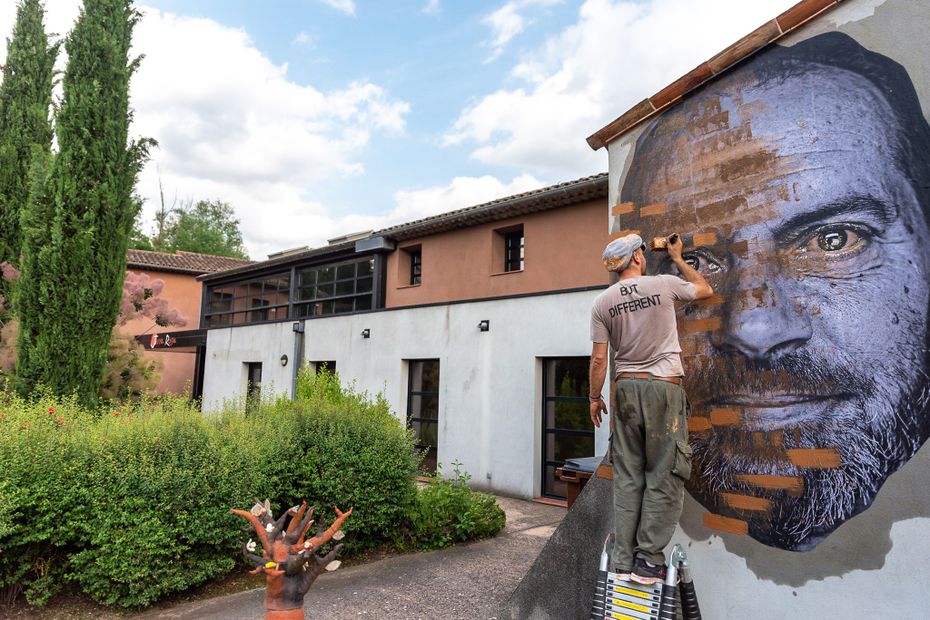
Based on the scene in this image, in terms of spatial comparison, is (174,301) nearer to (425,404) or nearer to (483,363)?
(425,404)

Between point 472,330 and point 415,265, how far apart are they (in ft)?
16.2

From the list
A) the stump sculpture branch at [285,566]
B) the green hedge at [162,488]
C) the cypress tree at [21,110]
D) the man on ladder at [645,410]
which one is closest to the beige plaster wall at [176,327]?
the cypress tree at [21,110]

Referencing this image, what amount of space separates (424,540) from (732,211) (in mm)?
5173

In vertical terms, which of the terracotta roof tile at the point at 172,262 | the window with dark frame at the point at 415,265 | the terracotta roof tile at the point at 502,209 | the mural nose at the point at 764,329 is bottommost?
the mural nose at the point at 764,329

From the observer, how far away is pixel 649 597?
2531 millimetres

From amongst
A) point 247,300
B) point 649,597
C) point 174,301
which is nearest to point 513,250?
point 649,597

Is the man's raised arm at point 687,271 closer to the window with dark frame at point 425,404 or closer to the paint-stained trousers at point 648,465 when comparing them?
the paint-stained trousers at point 648,465

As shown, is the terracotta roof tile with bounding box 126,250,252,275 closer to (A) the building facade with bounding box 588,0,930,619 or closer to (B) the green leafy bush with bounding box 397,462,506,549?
(B) the green leafy bush with bounding box 397,462,506,549

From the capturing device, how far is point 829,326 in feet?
9.03

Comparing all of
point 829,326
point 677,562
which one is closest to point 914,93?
point 829,326

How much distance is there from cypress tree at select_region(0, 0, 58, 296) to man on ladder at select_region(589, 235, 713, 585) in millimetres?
14319

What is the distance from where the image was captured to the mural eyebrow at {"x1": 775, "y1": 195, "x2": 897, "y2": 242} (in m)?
2.64

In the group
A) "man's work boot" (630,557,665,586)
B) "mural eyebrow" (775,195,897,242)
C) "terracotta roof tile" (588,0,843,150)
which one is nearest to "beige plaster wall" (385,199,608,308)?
"terracotta roof tile" (588,0,843,150)

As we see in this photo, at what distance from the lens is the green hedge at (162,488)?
14.5 feet
